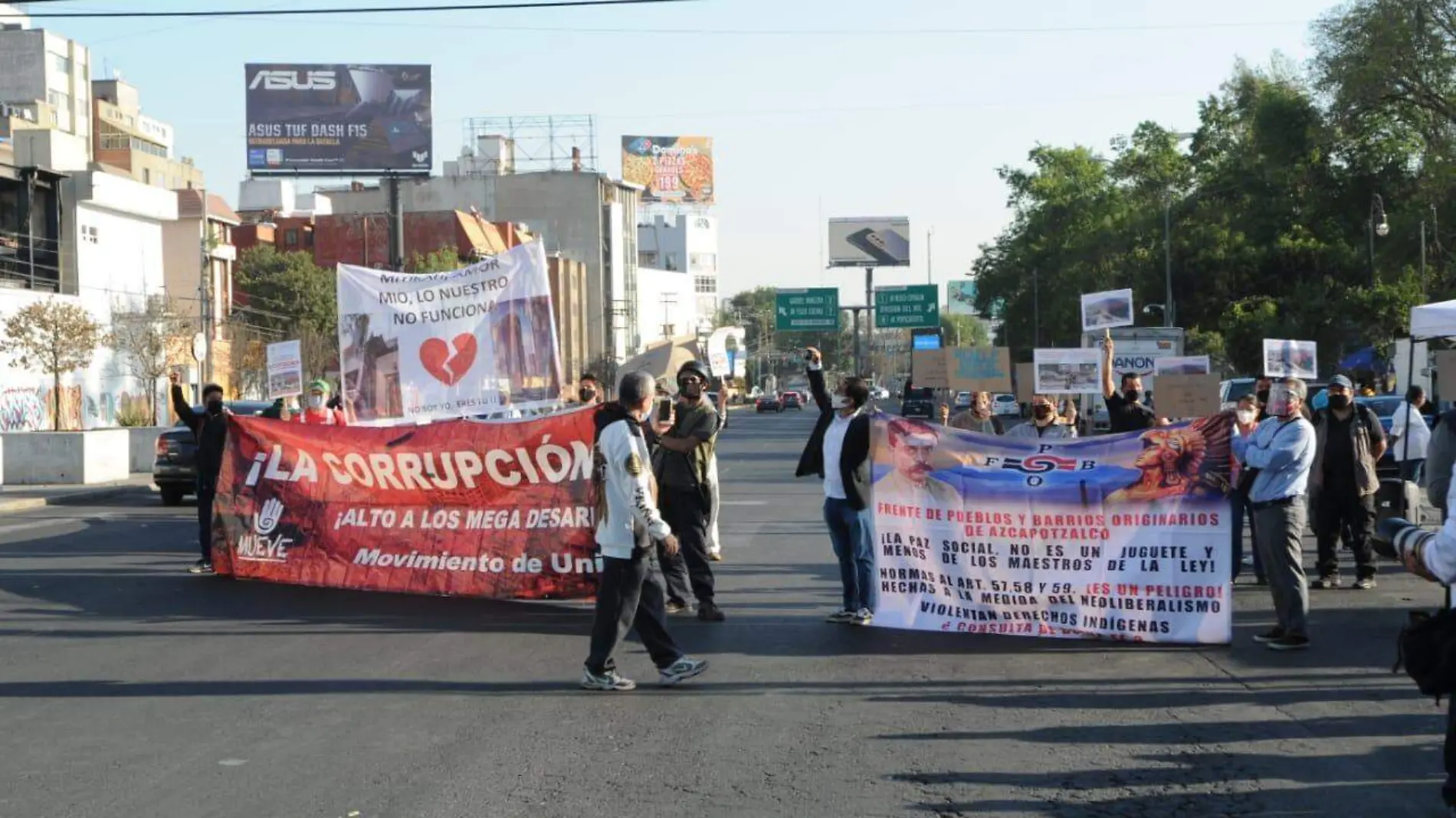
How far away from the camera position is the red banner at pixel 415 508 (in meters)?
11.5

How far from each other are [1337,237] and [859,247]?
2465 cm

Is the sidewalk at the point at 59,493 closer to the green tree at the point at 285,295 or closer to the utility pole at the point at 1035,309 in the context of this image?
the green tree at the point at 285,295

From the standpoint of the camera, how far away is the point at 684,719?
299 inches

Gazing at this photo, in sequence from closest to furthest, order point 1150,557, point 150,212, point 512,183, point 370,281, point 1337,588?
point 1150,557 < point 1337,588 < point 370,281 < point 150,212 < point 512,183

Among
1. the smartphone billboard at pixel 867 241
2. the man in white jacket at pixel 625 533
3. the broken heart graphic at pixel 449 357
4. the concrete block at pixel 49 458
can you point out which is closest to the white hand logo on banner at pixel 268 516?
the broken heart graphic at pixel 449 357

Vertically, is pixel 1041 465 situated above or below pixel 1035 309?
below

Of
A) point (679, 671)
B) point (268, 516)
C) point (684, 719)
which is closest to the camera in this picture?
point (684, 719)

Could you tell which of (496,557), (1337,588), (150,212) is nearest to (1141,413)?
(1337,588)

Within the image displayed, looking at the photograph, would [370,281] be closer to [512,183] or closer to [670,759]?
[670,759]

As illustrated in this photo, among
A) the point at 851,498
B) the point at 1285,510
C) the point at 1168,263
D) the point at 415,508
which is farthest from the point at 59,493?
the point at 1168,263

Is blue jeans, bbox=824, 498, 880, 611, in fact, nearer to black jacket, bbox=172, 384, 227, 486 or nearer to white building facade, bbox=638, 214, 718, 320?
black jacket, bbox=172, 384, 227, 486

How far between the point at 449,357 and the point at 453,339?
0.16 meters

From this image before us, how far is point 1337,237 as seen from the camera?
5325cm

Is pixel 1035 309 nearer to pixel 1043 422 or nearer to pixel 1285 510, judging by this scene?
pixel 1043 422
